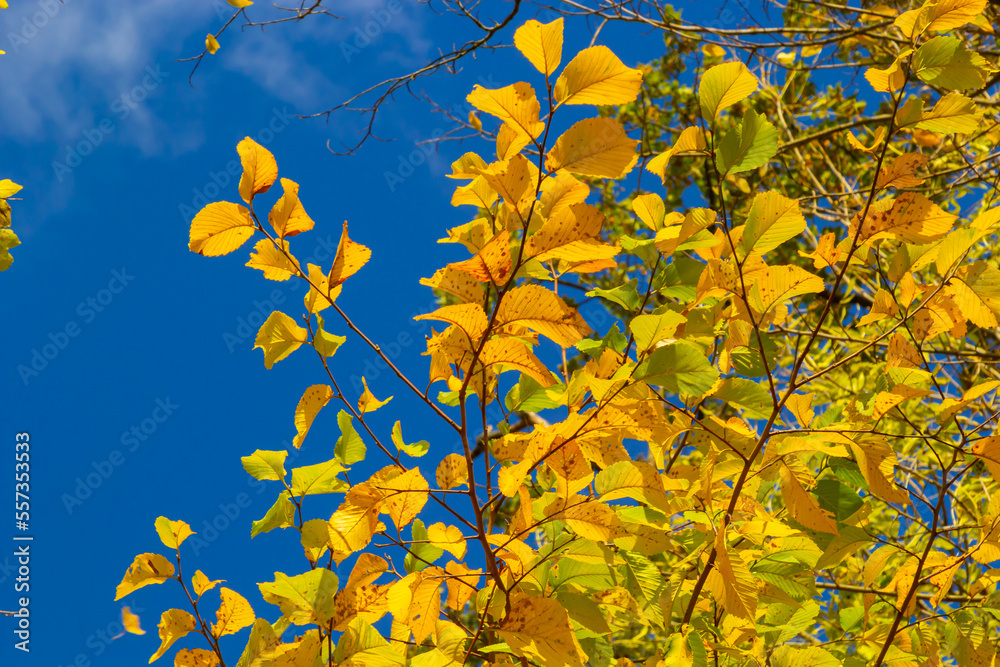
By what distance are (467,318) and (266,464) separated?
23.1 inches

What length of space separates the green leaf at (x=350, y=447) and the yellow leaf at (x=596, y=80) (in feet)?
2.14

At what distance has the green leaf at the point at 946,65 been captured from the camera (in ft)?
2.91

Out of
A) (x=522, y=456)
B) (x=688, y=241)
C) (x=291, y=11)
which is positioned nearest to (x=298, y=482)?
(x=522, y=456)

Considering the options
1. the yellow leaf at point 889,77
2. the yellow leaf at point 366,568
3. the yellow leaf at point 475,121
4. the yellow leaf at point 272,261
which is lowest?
the yellow leaf at point 366,568

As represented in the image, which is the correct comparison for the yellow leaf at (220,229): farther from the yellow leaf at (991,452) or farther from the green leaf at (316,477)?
the yellow leaf at (991,452)

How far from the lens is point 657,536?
915 millimetres

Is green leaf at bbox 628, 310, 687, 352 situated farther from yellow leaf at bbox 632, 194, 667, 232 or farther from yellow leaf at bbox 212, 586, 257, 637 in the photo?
yellow leaf at bbox 212, 586, 257, 637

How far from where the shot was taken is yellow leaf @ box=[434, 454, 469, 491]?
88cm

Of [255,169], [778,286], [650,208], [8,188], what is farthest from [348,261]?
[8,188]

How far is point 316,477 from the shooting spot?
1088 millimetres

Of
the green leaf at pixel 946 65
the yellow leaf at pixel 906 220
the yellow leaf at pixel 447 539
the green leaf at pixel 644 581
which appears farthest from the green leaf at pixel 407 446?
the green leaf at pixel 946 65

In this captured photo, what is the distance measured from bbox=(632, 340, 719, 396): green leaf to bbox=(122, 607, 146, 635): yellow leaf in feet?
3.46

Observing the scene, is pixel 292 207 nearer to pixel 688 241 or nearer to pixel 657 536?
pixel 688 241

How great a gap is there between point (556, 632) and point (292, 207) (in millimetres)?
633
